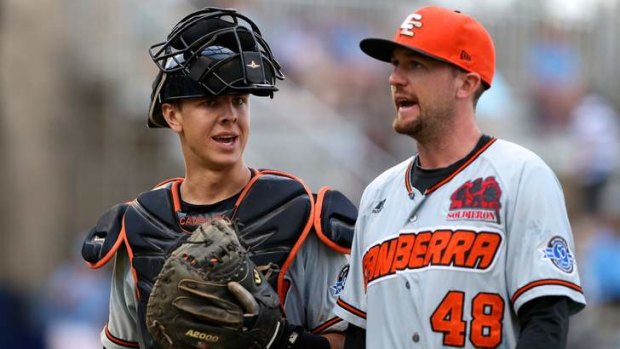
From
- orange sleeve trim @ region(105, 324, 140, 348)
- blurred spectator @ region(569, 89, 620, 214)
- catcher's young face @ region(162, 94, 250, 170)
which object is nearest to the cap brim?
catcher's young face @ region(162, 94, 250, 170)

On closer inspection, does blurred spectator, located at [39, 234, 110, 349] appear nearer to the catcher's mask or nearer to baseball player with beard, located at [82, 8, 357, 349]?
baseball player with beard, located at [82, 8, 357, 349]

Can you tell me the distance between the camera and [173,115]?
19.9 ft

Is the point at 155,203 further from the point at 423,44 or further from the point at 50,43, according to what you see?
the point at 50,43

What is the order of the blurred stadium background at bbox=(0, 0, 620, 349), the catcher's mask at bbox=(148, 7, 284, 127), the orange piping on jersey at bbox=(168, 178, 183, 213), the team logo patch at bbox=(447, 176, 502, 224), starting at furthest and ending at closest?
the blurred stadium background at bbox=(0, 0, 620, 349), the orange piping on jersey at bbox=(168, 178, 183, 213), the catcher's mask at bbox=(148, 7, 284, 127), the team logo patch at bbox=(447, 176, 502, 224)

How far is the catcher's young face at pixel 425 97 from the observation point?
5.30 metres

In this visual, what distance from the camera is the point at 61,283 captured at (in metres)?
15.3

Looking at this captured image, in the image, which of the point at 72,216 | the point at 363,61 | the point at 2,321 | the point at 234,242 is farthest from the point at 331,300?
the point at 72,216

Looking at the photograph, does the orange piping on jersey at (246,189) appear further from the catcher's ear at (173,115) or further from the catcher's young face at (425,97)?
the catcher's young face at (425,97)

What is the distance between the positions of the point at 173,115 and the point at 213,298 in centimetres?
96

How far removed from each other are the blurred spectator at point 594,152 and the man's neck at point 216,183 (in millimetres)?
8822

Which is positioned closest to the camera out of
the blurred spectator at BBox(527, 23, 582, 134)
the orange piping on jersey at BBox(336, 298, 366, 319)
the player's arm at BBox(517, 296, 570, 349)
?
the player's arm at BBox(517, 296, 570, 349)

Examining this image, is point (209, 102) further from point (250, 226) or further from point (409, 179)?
point (409, 179)

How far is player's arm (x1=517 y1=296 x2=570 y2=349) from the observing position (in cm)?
Result: 489

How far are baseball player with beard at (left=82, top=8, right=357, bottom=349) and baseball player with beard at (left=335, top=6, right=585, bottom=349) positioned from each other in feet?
1.07
